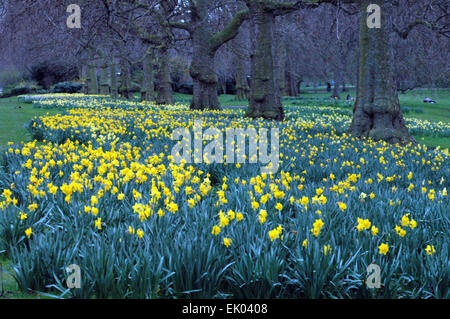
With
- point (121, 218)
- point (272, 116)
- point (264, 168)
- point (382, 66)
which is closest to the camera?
point (121, 218)

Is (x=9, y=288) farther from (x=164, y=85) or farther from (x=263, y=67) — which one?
(x=164, y=85)

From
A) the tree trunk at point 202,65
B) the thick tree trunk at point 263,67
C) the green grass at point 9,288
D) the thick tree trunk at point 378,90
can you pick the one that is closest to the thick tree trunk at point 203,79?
the tree trunk at point 202,65

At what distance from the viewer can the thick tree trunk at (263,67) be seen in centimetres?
1179

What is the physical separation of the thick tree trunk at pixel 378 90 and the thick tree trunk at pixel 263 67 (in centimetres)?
A: 363

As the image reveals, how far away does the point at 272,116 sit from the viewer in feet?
38.7

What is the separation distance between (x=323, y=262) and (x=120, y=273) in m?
1.18

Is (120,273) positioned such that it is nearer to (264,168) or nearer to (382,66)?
(264,168)

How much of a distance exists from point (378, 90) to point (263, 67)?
4264 millimetres

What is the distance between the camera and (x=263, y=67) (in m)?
11.9

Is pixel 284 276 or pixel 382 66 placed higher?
pixel 382 66

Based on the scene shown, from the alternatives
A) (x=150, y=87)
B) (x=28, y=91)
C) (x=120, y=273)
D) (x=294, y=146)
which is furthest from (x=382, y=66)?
(x=28, y=91)

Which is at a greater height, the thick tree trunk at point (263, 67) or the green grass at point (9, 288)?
the thick tree trunk at point (263, 67)

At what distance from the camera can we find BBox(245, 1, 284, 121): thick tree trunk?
11789mm

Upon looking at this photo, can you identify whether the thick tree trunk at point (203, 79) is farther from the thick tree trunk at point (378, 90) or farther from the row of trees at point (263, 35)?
the thick tree trunk at point (378, 90)
